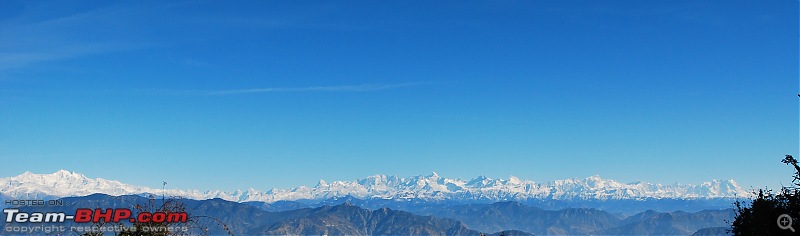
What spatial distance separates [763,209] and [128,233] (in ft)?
108

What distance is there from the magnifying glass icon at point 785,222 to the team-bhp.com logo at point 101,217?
2904cm

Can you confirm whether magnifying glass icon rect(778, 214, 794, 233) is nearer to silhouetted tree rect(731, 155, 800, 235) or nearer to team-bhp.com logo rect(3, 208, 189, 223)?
silhouetted tree rect(731, 155, 800, 235)

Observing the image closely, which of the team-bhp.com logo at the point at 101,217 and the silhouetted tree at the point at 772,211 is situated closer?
the team-bhp.com logo at the point at 101,217

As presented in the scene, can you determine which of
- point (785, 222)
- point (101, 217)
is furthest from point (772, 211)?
point (101, 217)

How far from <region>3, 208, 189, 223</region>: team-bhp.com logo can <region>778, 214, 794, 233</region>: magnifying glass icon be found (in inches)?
1143

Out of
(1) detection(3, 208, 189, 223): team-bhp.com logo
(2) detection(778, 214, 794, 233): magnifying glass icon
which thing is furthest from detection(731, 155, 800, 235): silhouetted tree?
(1) detection(3, 208, 189, 223): team-bhp.com logo

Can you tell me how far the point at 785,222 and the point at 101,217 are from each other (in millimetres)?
32078

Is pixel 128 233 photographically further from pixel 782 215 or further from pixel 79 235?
pixel 782 215

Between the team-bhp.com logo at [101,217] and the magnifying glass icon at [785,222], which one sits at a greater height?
the team-bhp.com logo at [101,217]

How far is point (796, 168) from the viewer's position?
99.7 feet

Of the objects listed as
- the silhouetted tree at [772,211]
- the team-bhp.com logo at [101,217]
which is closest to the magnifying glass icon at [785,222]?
the silhouetted tree at [772,211]

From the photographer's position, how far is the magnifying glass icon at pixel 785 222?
32.3 m

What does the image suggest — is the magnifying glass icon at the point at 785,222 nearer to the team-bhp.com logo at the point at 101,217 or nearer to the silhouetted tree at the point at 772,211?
the silhouetted tree at the point at 772,211

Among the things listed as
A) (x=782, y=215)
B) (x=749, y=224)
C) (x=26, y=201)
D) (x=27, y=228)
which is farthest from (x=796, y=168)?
(x=26, y=201)
